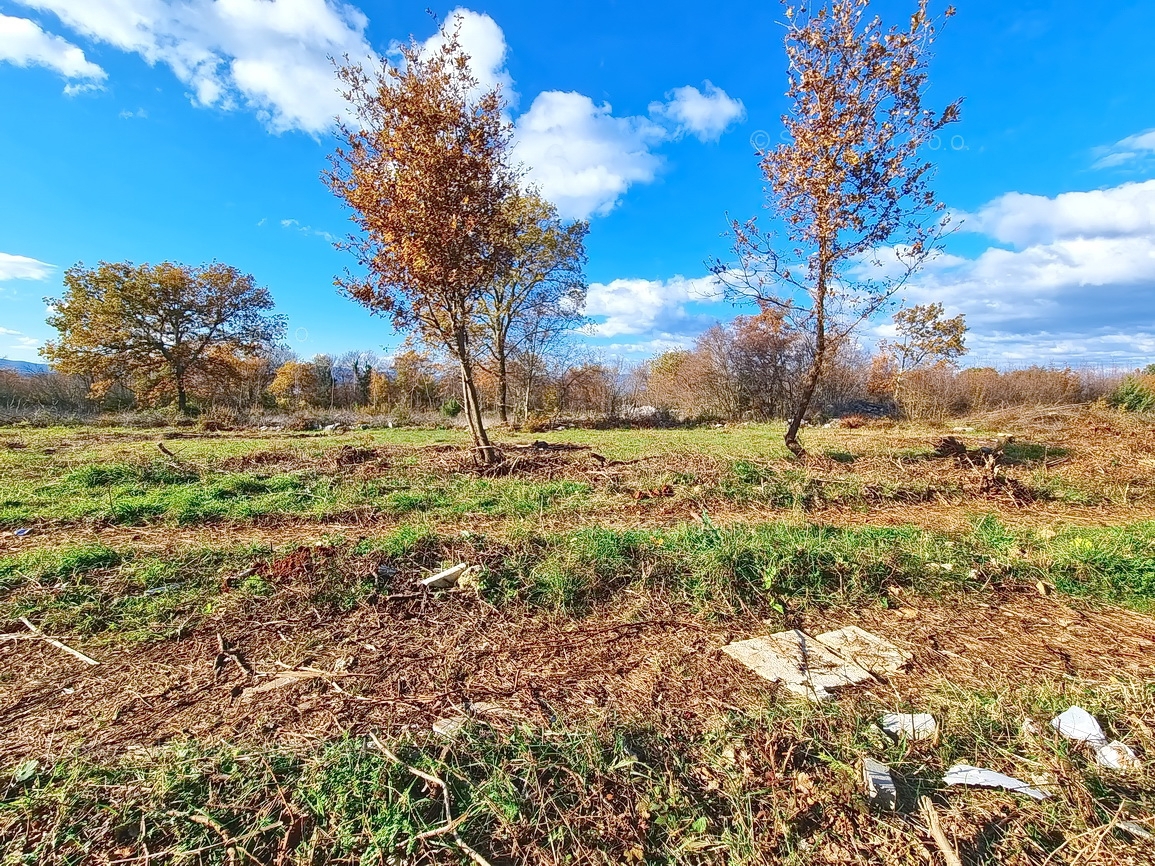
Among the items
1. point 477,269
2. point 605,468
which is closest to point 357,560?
point 605,468

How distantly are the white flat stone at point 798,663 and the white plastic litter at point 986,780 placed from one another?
1.86 ft

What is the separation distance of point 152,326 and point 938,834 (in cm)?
3155

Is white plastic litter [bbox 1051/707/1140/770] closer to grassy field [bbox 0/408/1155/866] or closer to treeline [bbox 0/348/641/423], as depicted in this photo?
grassy field [bbox 0/408/1155/866]

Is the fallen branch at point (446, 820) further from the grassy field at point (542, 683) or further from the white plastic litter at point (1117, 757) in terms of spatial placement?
the white plastic litter at point (1117, 757)

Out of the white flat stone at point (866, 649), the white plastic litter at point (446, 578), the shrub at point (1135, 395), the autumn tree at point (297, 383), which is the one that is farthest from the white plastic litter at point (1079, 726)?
the autumn tree at point (297, 383)

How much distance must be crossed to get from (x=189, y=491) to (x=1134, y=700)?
27.6 ft

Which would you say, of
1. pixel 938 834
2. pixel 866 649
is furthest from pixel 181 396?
pixel 938 834

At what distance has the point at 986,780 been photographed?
1.87 metres

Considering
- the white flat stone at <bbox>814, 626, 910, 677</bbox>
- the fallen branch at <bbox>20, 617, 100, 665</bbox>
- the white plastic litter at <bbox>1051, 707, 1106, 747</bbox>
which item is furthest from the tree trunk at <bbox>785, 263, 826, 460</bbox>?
the fallen branch at <bbox>20, 617, 100, 665</bbox>

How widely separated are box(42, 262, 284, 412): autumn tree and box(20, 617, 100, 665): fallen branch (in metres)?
26.0

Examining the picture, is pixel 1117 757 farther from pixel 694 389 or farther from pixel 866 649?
pixel 694 389

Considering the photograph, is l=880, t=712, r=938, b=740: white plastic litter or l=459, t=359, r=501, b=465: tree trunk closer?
l=880, t=712, r=938, b=740: white plastic litter

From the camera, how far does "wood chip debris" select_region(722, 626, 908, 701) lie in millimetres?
2617

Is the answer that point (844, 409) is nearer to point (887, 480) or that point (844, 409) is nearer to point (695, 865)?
point (887, 480)
